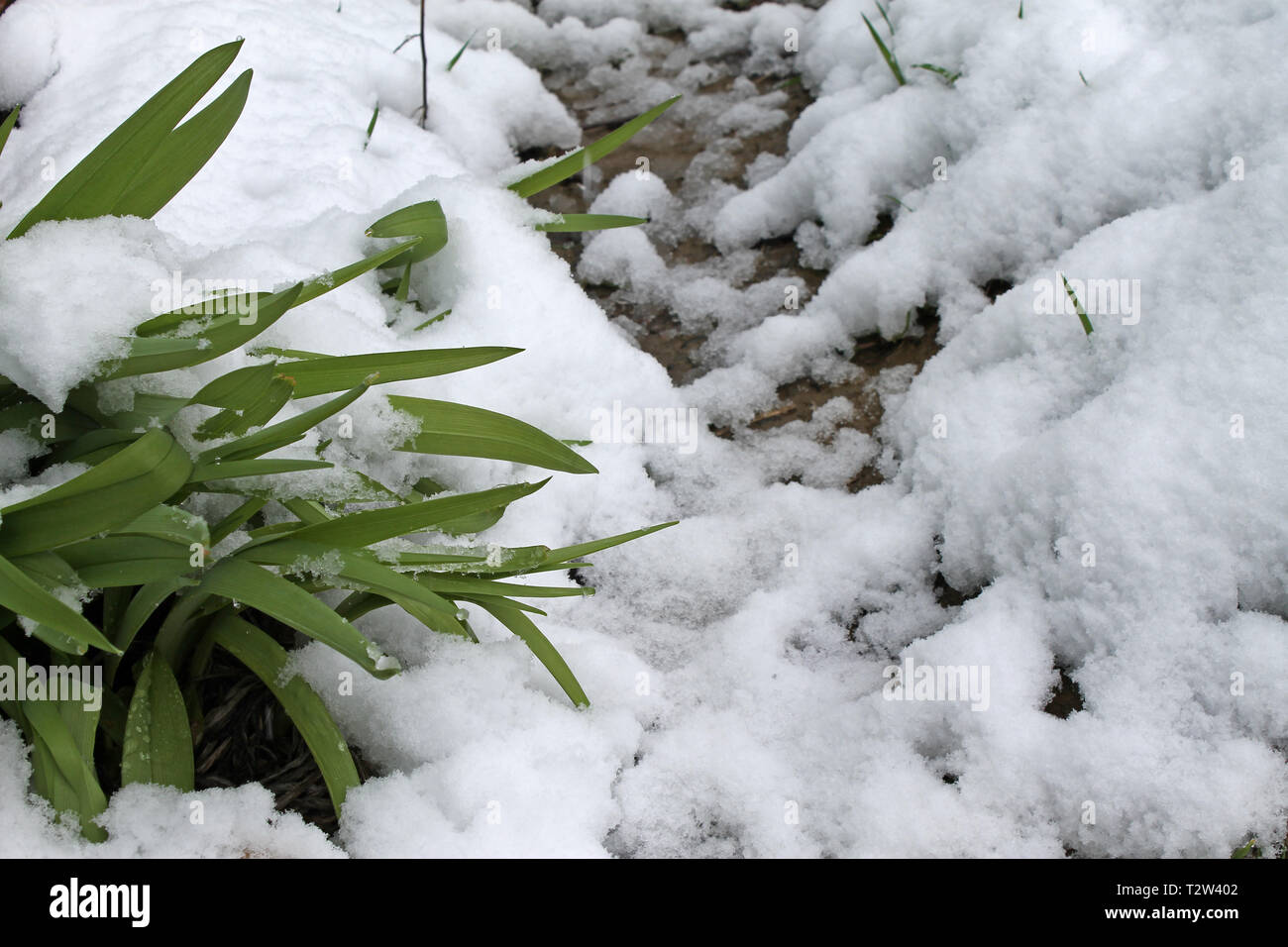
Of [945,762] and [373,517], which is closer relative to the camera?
[373,517]

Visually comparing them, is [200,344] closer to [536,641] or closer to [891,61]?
[536,641]

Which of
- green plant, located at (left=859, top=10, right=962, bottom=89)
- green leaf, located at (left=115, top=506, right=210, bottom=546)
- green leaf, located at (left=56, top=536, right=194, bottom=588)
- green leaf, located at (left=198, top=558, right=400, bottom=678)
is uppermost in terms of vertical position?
green plant, located at (left=859, top=10, right=962, bottom=89)

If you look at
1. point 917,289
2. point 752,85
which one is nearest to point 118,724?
point 917,289

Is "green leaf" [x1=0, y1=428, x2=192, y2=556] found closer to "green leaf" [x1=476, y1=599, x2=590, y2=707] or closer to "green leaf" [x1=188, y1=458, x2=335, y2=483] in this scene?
"green leaf" [x1=188, y1=458, x2=335, y2=483]

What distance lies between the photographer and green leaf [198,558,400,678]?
950 mm

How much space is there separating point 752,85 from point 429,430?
1.67 meters

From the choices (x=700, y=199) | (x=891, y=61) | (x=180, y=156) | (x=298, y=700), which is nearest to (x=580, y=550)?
(x=298, y=700)

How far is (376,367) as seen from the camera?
1.15 m

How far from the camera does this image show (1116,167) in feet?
5.28

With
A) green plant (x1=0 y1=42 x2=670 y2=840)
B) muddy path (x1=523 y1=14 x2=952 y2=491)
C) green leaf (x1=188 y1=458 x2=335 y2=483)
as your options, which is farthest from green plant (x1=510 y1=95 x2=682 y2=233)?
green leaf (x1=188 y1=458 x2=335 y2=483)

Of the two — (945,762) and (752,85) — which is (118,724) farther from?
(752,85)

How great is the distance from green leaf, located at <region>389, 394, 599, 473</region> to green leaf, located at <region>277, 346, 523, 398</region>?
45 millimetres

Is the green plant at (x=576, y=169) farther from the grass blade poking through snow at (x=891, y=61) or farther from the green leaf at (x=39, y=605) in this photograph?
the green leaf at (x=39, y=605)

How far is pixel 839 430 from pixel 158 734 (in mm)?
1124
